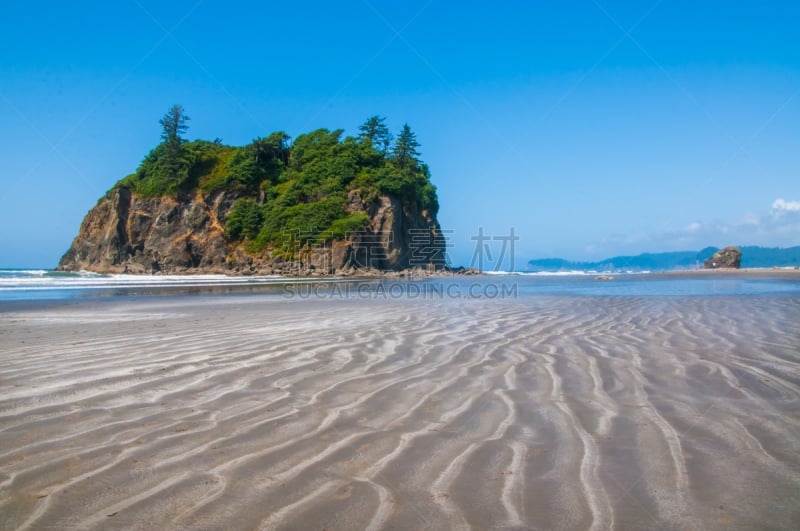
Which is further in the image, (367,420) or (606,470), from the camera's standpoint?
(367,420)

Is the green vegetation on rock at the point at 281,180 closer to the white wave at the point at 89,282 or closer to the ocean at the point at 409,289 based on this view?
the white wave at the point at 89,282

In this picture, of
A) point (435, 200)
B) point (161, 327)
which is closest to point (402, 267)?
point (435, 200)

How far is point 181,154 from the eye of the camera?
204ft

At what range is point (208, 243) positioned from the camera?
185 feet

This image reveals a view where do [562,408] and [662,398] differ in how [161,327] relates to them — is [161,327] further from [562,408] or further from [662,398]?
[662,398]

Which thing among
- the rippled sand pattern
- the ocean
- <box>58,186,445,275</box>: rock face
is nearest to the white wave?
the ocean

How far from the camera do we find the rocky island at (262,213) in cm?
5134

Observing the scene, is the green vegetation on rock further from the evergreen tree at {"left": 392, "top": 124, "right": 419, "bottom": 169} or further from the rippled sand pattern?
the rippled sand pattern

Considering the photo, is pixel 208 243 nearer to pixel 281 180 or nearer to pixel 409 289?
pixel 281 180

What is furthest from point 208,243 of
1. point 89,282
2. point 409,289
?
point 409,289

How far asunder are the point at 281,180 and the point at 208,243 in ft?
39.2

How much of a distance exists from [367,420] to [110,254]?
66.9m

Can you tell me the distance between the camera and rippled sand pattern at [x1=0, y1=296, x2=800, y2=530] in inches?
87.0

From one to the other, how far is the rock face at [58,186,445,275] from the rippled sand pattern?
136 feet
